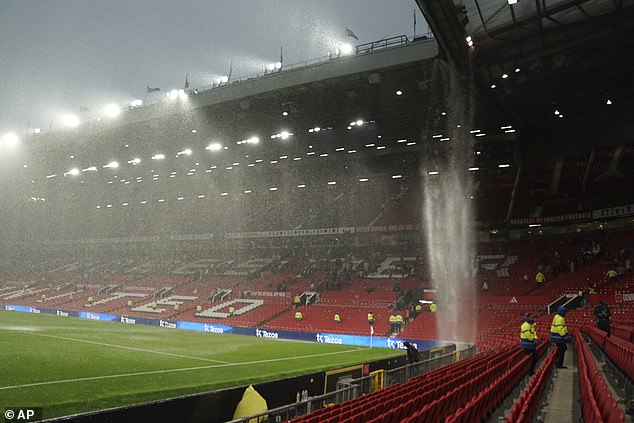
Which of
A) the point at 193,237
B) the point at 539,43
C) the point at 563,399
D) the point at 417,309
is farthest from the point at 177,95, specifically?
the point at 193,237

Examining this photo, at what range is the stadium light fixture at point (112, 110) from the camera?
1148 inches

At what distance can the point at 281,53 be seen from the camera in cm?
2639

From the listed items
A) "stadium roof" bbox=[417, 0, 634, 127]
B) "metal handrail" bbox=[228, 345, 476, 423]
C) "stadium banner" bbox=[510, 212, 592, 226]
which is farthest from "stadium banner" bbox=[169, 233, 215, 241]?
"metal handrail" bbox=[228, 345, 476, 423]

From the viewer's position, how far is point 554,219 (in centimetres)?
3070

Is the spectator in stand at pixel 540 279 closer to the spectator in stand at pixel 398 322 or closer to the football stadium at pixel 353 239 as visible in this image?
the football stadium at pixel 353 239

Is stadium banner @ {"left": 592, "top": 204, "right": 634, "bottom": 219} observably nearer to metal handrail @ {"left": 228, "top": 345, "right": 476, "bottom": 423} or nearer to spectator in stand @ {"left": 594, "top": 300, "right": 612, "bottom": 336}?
metal handrail @ {"left": 228, "top": 345, "right": 476, "bottom": 423}

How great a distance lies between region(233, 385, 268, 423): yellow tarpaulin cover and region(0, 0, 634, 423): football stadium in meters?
0.04

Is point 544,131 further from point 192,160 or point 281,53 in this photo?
point 192,160

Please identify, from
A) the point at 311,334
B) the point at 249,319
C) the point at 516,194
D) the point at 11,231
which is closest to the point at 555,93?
the point at 516,194

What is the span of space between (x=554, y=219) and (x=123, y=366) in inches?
1075

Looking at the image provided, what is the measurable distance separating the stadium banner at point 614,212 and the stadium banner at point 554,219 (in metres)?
0.45

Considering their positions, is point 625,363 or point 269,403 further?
point 269,403

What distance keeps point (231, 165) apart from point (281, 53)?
16127mm

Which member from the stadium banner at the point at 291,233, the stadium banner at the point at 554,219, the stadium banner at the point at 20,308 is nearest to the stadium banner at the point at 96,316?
the stadium banner at the point at 20,308
